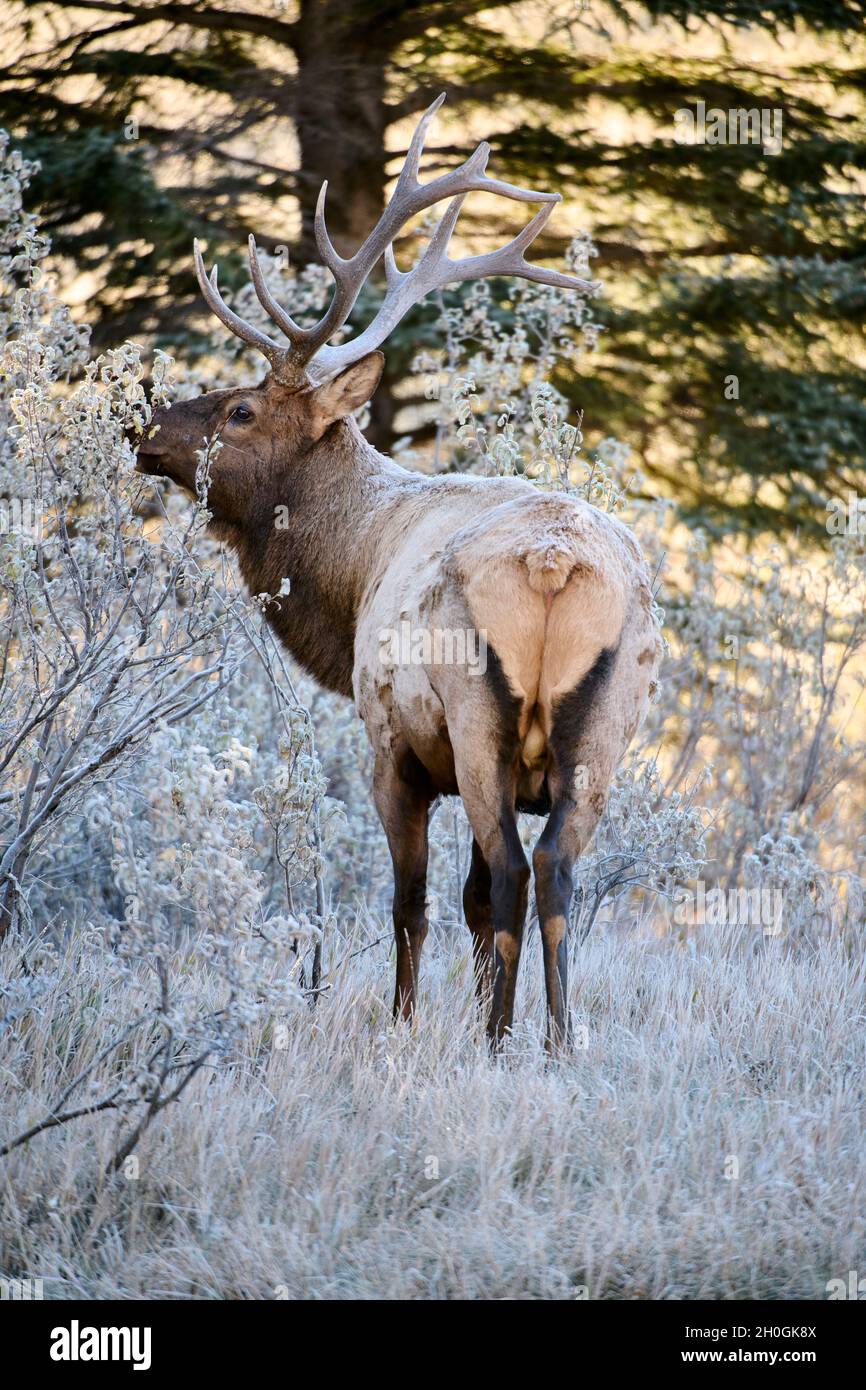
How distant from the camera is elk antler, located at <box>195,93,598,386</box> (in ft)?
18.7

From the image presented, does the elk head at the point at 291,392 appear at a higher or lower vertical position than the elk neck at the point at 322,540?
higher

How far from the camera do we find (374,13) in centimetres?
1119

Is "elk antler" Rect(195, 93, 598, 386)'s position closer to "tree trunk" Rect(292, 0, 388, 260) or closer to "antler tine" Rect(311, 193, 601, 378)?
"antler tine" Rect(311, 193, 601, 378)

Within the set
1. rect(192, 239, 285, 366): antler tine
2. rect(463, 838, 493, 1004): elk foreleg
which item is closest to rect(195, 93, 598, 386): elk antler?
rect(192, 239, 285, 366): antler tine

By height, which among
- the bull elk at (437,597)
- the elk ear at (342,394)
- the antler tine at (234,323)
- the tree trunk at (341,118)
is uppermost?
the tree trunk at (341,118)

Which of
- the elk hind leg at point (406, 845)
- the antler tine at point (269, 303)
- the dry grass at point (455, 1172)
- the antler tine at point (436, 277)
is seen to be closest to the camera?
the dry grass at point (455, 1172)

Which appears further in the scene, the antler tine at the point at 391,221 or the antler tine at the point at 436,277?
the antler tine at the point at 436,277

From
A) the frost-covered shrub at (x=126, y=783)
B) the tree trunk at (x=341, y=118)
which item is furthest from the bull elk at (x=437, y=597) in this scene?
the tree trunk at (x=341, y=118)

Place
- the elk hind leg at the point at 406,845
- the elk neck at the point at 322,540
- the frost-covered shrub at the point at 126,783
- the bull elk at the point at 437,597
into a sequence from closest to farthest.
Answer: the frost-covered shrub at the point at 126,783, the bull elk at the point at 437,597, the elk hind leg at the point at 406,845, the elk neck at the point at 322,540

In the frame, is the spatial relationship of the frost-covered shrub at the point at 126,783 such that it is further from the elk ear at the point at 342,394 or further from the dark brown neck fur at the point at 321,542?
the elk ear at the point at 342,394

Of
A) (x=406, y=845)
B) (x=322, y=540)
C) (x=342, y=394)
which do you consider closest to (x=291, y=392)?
(x=342, y=394)

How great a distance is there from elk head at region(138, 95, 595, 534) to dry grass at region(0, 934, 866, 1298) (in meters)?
2.03

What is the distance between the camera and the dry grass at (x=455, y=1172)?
11.4 ft

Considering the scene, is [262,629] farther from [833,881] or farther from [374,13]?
[374,13]
